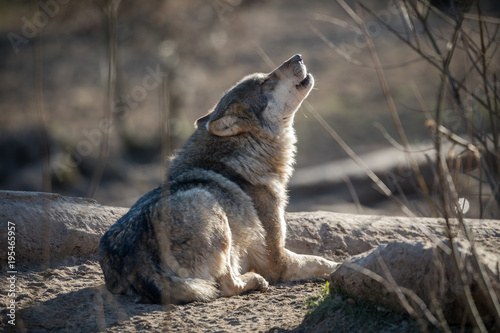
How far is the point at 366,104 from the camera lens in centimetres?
1527

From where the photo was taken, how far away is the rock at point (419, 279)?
9.09 feet

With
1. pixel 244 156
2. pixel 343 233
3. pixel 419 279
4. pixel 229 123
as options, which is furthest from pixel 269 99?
pixel 419 279

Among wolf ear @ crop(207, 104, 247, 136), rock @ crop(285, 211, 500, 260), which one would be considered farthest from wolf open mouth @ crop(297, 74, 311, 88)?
rock @ crop(285, 211, 500, 260)

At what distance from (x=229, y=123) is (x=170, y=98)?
232 inches

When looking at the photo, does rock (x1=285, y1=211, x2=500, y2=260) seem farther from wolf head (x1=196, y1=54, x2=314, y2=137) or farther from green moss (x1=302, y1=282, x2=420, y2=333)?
green moss (x1=302, y1=282, x2=420, y2=333)

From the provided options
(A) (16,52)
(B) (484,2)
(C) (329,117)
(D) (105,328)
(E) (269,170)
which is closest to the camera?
(D) (105,328)

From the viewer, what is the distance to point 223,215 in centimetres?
427

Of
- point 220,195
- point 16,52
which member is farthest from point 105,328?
point 16,52

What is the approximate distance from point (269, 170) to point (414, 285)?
204 cm

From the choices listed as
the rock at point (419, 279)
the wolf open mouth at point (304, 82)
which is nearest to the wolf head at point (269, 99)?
the wolf open mouth at point (304, 82)

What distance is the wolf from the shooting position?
13.0ft

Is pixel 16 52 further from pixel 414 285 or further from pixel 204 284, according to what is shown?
pixel 414 285

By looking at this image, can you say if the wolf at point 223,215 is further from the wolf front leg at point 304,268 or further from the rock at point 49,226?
the rock at point 49,226
